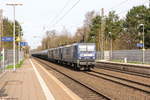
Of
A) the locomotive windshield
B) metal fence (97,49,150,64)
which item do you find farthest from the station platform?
metal fence (97,49,150,64)

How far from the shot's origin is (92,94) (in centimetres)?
1448

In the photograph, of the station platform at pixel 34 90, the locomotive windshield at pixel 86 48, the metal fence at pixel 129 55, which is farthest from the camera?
the metal fence at pixel 129 55

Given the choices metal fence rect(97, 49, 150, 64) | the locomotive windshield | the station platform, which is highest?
the locomotive windshield

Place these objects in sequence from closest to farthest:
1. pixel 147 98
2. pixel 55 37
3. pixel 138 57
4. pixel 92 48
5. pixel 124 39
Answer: pixel 147 98, pixel 92 48, pixel 138 57, pixel 124 39, pixel 55 37

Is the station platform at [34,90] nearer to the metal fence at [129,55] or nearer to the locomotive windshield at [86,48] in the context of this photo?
the locomotive windshield at [86,48]

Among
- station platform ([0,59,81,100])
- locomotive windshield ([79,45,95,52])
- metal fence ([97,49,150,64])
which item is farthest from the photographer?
metal fence ([97,49,150,64])

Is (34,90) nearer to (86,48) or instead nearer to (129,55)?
(86,48)

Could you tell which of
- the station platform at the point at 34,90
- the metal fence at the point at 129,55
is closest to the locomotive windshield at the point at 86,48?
the station platform at the point at 34,90

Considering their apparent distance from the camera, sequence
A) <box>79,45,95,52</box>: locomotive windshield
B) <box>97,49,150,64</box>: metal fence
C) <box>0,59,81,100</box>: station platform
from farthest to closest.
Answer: <box>97,49,150,64</box>: metal fence → <box>79,45,95,52</box>: locomotive windshield → <box>0,59,81,100</box>: station platform

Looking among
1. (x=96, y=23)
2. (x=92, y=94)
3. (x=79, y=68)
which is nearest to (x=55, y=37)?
(x=96, y=23)

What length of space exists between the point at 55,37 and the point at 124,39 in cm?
3757

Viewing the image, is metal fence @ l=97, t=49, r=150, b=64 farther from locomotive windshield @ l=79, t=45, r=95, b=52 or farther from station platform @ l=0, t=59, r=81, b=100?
station platform @ l=0, t=59, r=81, b=100

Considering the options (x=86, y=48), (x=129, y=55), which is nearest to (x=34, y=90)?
(x=86, y=48)

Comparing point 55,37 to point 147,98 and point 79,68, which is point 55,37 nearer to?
point 79,68
